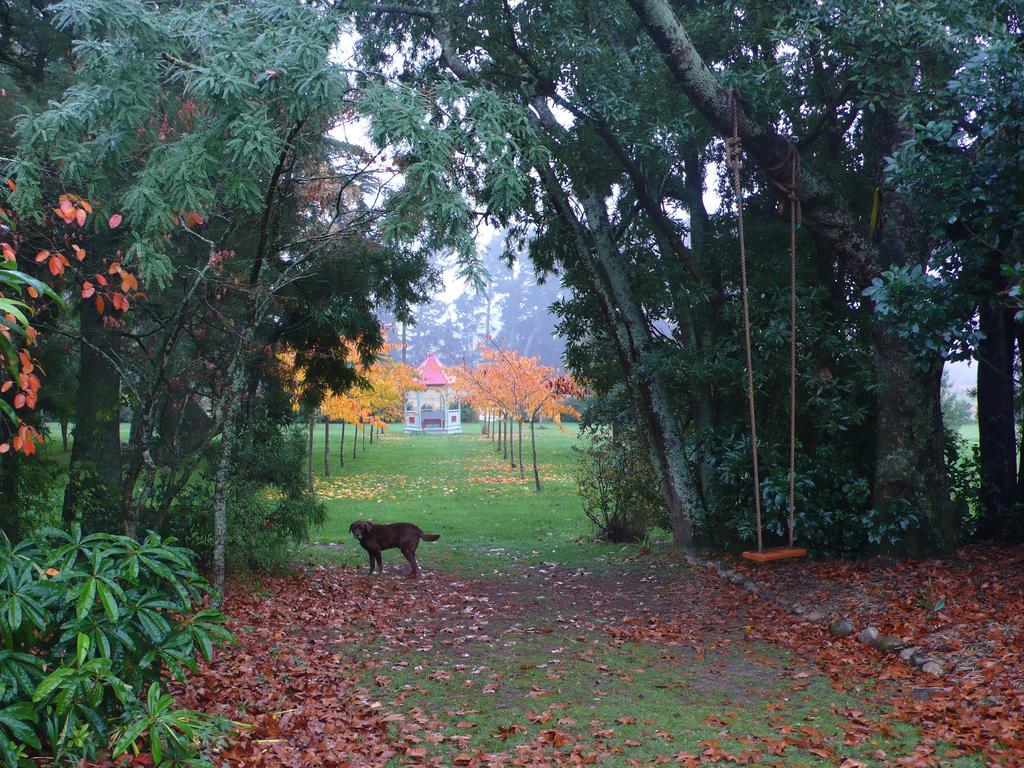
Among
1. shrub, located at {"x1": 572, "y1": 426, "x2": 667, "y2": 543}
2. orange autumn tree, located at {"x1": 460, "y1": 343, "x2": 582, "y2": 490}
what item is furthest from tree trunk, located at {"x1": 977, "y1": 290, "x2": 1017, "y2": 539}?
orange autumn tree, located at {"x1": 460, "y1": 343, "x2": 582, "y2": 490}

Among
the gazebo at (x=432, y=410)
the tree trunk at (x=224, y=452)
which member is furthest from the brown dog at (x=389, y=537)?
the gazebo at (x=432, y=410)

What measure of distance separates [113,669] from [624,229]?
9024 millimetres

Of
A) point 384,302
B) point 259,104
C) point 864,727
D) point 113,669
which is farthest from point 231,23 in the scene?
point 864,727

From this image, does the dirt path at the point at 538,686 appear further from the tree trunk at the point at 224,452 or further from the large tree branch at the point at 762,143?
the large tree branch at the point at 762,143

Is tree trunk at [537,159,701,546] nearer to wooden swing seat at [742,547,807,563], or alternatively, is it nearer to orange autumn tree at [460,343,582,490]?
wooden swing seat at [742,547,807,563]

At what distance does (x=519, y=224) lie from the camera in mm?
12000

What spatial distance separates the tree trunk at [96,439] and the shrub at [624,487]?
22.7 ft

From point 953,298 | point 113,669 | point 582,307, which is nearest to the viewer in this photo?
point 113,669

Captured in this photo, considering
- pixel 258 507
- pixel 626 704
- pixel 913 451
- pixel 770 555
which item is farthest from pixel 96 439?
pixel 913 451

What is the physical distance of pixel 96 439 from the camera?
408 inches

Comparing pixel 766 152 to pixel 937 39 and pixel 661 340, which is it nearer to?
pixel 937 39

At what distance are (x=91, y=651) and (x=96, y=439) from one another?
7.30 meters

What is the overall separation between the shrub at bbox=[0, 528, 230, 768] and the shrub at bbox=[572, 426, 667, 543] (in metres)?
9.33

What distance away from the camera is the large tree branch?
26.0 feet
